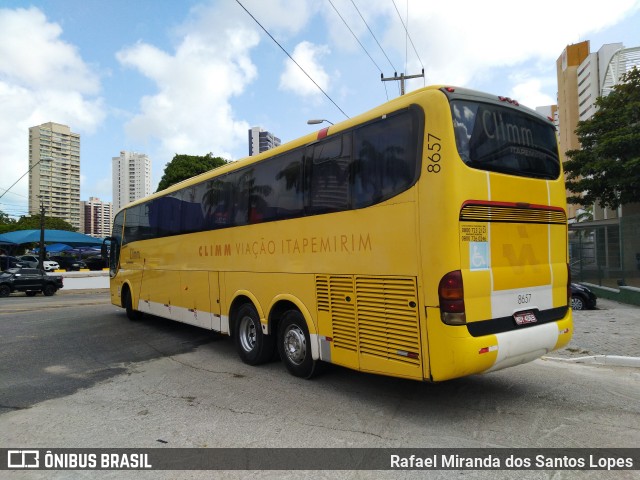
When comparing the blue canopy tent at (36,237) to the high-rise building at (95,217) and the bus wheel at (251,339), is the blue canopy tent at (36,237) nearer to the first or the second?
the bus wheel at (251,339)

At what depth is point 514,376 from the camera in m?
6.07

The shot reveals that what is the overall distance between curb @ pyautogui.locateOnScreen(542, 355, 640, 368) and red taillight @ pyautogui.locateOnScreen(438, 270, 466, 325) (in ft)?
13.3

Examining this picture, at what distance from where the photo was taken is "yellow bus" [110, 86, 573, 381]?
425 centimetres

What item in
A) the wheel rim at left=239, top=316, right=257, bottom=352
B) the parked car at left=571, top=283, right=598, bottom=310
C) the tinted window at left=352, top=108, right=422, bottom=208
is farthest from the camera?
the parked car at left=571, top=283, right=598, bottom=310

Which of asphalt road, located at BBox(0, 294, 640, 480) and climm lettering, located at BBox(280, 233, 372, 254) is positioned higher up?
climm lettering, located at BBox(280, 233, 372, 254)

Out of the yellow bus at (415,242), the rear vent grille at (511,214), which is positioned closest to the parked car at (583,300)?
the yellow bus at (415,242)

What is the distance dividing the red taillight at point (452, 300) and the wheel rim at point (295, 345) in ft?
7.84

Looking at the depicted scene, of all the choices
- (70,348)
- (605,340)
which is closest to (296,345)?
(70,348)

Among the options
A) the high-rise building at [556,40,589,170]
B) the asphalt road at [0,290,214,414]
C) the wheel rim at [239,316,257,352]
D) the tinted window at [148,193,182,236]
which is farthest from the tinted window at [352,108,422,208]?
the high-rise building at [556,40,589,170]

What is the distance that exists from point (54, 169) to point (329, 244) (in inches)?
2611

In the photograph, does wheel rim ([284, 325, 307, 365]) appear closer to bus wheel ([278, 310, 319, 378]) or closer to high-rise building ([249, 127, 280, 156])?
bus wheel ([278, 310, 319, 378])

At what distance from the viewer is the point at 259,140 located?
102ft

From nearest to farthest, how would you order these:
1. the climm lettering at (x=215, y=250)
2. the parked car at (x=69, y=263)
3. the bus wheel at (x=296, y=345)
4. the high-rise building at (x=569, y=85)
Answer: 1. the bus wheel at (x=296, y=345)
2. the climm lettering at (x=215, y=250)
3. the parked car at (x=69, y=263)
4. the high-rise building at (x=569, y=85)

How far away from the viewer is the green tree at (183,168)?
132 feet
